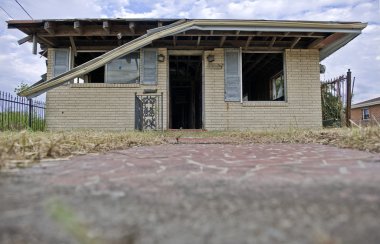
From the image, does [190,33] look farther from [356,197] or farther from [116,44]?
[356,197]

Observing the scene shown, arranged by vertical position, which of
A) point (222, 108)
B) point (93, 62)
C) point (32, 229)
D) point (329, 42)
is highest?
point (329, 42)

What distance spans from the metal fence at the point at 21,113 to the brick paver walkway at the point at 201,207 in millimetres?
6837

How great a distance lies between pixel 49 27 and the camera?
25.5 feet

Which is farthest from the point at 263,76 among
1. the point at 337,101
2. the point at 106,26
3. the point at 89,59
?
the point at 106,26

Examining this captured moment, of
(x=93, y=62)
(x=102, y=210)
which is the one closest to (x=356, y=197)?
(x=102, y=210)

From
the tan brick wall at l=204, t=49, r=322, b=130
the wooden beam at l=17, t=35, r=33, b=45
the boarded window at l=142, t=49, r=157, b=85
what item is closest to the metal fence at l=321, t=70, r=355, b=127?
the tan brick wall at l=204, t=49, r=322, b=130

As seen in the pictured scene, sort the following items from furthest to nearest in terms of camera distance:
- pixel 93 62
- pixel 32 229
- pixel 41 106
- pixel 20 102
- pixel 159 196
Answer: pixel 41 106
pixel 20 102
pixel 93 62
pixel 159 196
pixel 32 229

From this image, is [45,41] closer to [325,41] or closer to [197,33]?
[197,33]

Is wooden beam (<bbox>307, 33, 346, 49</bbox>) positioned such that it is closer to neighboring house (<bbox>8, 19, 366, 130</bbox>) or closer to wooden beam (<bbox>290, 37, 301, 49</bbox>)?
neighboring house (<bbox>8, 19, 366, 130</bbox>)

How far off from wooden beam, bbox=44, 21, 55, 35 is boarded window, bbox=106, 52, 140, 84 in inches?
65.5

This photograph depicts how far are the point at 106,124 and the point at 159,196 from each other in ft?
25.9

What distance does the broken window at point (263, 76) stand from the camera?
403 inches

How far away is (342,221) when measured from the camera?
0.74 metres

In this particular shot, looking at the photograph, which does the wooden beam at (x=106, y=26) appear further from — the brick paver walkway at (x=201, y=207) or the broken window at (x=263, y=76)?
the brick paver walkway at (x=201, y=207)
